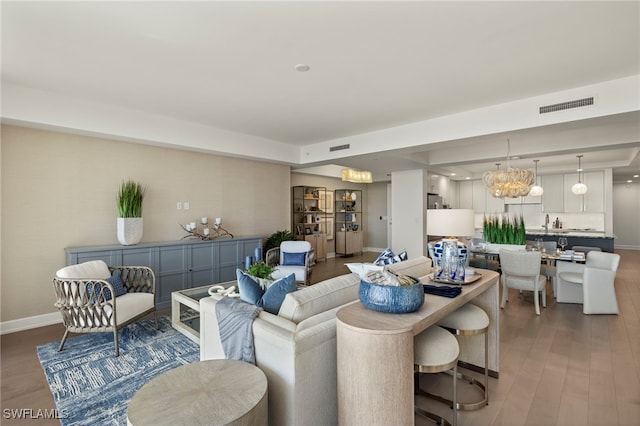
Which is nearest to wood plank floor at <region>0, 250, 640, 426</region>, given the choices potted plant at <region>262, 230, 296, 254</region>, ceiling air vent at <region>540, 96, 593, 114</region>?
ceiling air vent at <region>540, 96, 593, 114</region>

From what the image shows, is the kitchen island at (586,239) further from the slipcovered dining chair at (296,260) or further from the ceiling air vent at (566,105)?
the slipcovered dining chair at (296,260)

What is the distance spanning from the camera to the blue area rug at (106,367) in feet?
7.34

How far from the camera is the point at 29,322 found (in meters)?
3.85

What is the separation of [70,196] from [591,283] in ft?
23.1

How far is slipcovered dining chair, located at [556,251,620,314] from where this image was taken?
4.14 meters

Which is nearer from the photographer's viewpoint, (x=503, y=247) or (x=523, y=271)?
(x=523, y=271)

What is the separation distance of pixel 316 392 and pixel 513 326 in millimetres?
3182

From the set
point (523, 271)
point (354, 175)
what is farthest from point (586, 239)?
point (354, 175)

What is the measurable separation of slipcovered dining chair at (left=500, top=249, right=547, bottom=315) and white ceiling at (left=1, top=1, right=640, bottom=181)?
1.68 meters

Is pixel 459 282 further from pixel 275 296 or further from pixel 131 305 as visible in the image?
pixel 131 305

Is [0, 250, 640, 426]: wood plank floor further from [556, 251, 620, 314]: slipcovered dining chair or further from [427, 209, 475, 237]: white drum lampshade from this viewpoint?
[427, 209, 475, 237]: white drum lampshade

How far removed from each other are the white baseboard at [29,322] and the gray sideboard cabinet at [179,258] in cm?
77

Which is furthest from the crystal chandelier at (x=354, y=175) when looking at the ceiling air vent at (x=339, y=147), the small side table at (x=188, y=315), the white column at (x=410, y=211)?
the small side table at (x=188, y=315)

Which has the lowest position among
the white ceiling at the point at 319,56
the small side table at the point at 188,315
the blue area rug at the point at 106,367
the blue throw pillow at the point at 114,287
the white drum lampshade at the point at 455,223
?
the blue area rug at the point at 106,367
